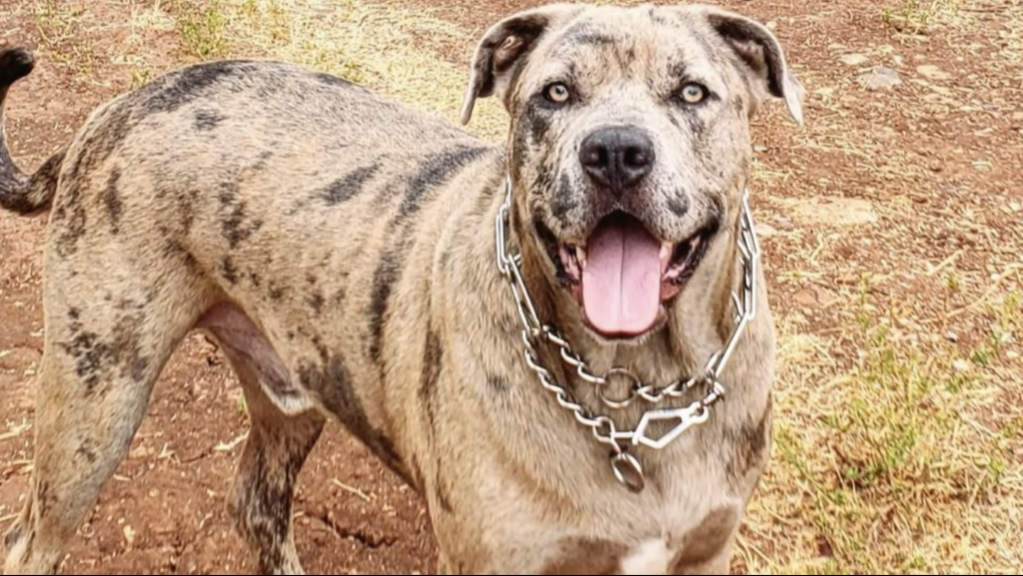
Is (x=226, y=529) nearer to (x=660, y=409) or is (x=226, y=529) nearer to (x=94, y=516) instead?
(x=94, y=516)

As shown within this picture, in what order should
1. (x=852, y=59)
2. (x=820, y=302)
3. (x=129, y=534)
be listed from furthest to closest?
(x=852, y=59)
(x=820, y=302)
(x=129, y=534)

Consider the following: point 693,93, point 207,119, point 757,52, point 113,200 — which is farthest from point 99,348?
point 757,52

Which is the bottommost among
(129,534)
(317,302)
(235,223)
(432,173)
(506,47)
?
(129,534)

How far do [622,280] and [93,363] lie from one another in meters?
1.47

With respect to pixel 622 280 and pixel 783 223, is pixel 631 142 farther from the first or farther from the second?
pixel 783 223

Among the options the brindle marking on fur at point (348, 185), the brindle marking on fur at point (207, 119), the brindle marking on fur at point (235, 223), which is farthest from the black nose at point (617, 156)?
the brindle marking on fur at point (207, 119)

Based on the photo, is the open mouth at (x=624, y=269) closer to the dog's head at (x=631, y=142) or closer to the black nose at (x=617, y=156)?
the dog's head at (x=631, y=142)

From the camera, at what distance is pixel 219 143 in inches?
127

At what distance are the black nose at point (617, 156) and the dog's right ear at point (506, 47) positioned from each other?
0.56 m

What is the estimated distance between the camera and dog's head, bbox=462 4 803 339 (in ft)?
8.00

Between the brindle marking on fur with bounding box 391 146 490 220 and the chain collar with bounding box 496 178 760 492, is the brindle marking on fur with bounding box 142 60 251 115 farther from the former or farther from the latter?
the chain collar with bounding box 496 178 760 492

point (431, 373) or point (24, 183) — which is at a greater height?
point (431, 373)

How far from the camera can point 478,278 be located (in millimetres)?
2723

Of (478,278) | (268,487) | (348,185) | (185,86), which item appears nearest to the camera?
(478,278)
